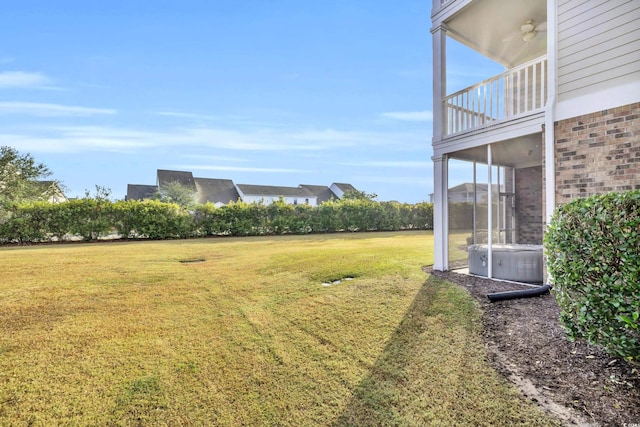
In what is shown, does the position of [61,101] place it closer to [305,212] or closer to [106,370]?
[305,212]

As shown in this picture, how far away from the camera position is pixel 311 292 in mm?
5172

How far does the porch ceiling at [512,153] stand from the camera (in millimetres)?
6035

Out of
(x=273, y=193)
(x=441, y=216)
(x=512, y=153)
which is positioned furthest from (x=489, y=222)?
(x=273, y=193)

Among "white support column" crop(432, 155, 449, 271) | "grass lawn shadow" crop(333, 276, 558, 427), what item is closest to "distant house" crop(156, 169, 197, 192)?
"white support column" crop(432, 155, 449, 271)

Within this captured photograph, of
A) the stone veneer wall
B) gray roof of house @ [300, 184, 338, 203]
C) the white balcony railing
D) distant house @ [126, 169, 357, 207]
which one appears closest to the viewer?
the white balcony railing

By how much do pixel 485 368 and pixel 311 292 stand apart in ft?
9.63

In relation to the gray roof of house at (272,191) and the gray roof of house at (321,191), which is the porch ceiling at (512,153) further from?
the gray roof of house at (321,191)

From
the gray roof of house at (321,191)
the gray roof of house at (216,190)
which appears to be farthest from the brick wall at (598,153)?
the gray roof of house at (321,191)

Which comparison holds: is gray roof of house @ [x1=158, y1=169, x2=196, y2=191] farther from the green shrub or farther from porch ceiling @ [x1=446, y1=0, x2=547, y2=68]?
the green shrub

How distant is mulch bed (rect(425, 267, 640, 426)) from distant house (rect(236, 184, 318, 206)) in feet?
117

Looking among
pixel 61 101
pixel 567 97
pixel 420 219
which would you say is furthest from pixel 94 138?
pixel 567 97

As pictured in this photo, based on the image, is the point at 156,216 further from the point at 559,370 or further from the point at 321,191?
the point at 321,191

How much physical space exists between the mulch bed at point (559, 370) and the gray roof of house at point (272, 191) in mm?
38174

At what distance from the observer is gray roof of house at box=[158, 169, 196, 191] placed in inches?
1428
